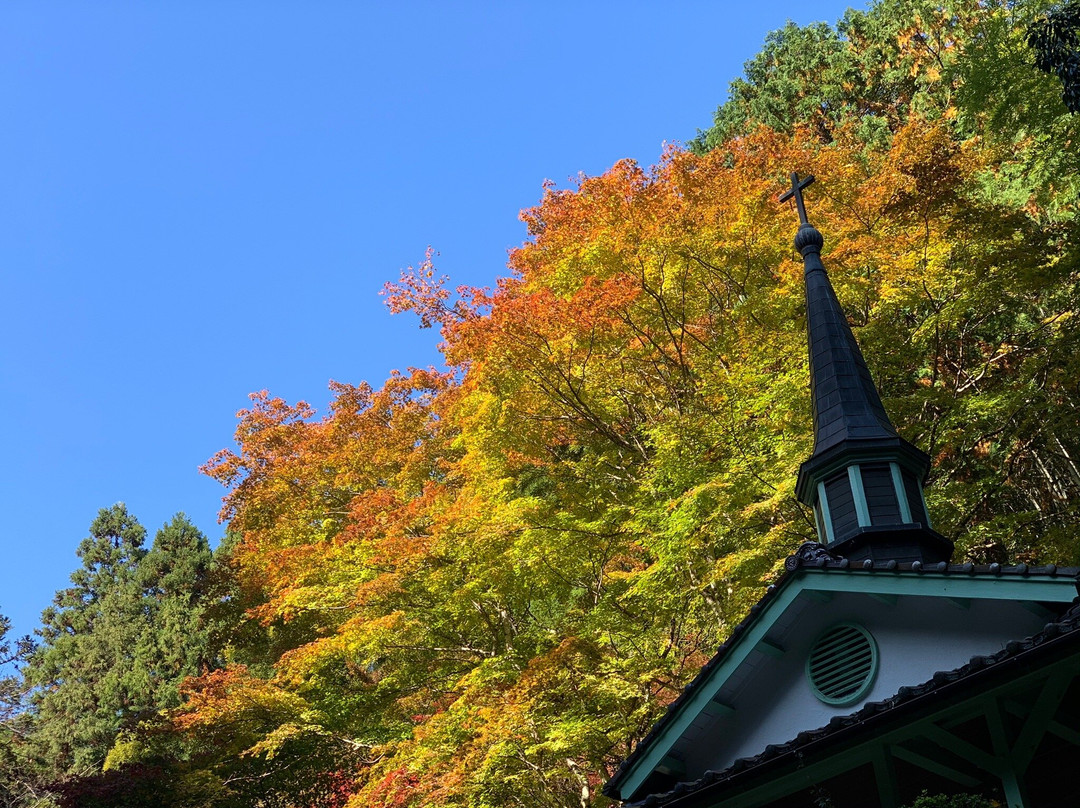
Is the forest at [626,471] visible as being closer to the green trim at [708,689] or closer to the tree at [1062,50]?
the tree at [1062,50]

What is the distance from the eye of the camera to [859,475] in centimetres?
960

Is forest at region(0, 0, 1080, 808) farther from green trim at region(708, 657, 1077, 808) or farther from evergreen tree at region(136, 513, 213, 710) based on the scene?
green trim at region(708, 657, 1077, 808)

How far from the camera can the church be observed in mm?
6570

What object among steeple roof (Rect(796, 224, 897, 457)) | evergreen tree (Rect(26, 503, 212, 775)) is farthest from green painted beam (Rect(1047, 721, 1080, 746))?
evergreen tree (Rect(26, 503, 212, 775))

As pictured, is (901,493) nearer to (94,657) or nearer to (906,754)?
(906,754)

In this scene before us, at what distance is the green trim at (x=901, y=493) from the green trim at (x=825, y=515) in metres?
0.68

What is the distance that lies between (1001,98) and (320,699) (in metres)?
15.5

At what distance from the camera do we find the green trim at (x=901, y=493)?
931 centimetres

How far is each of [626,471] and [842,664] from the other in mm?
8458

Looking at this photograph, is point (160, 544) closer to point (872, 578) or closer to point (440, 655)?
point (440, 655)

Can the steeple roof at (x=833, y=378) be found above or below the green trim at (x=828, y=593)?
above

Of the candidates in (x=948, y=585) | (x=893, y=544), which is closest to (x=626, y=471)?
(x=893, y=544)

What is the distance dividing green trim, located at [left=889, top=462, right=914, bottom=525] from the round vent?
5.82 ft

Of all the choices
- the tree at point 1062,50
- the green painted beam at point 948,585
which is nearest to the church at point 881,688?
the green painted beam at point 948,585
